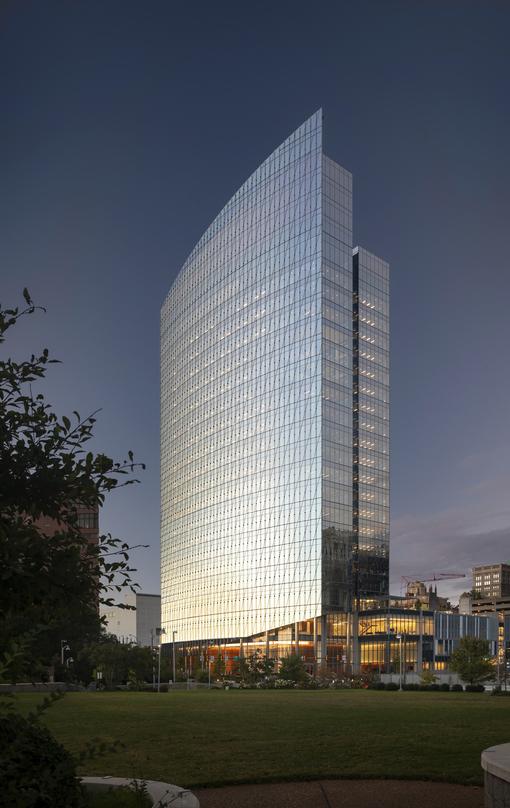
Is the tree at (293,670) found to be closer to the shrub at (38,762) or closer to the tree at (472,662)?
the tree at (472,662)

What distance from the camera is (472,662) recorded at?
7500 cm

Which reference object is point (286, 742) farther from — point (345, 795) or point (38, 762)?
point (38, 762)

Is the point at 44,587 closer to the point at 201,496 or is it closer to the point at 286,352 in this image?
the point at 286,352

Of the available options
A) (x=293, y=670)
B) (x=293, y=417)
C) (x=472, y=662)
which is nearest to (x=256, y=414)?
(x=293, y=417)

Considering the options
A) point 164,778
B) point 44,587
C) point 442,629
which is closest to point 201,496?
point 442,629

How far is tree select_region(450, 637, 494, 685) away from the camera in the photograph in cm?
7456

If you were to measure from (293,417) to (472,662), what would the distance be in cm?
7365

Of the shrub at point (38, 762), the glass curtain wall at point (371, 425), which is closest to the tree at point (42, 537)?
the shrub at point (38, 762)

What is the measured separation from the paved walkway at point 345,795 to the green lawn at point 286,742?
652 mm

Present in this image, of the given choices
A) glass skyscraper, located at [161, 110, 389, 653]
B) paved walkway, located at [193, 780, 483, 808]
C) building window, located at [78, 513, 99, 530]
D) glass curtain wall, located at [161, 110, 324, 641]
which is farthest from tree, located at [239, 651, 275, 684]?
paved walkway, located at [193, 780, 483, 808]

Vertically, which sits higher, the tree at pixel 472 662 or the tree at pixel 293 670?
the tree at pixel 472 662

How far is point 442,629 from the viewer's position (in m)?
151

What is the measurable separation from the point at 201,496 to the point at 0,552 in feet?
569

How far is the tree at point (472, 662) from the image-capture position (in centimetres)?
7456
